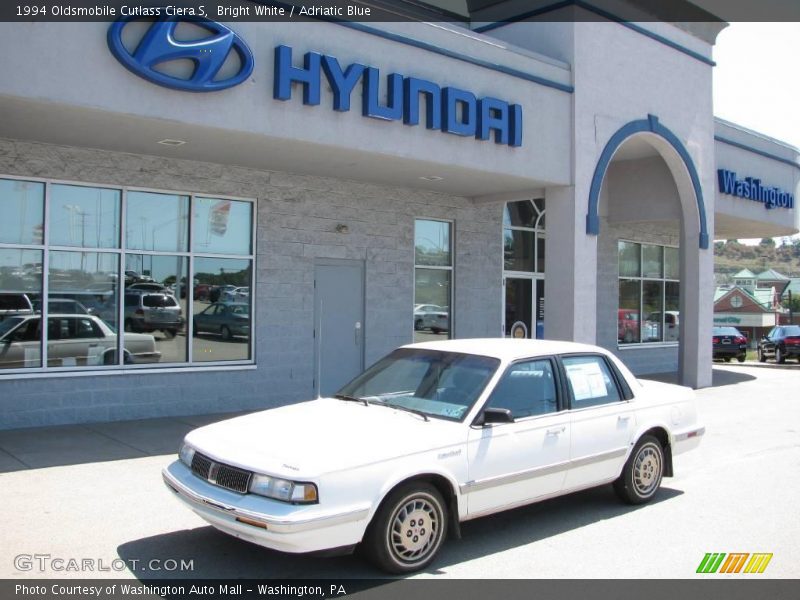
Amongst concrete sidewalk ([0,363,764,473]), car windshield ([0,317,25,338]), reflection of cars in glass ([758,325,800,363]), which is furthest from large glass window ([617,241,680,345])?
car windshield ([0,317,25,338])

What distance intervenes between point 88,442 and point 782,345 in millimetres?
24919

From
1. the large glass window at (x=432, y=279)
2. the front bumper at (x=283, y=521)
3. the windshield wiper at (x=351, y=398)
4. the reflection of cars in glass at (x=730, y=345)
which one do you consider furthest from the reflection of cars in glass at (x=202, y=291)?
the reflection of cars in glass at (x=730, y=345)

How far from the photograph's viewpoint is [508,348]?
6609 mm

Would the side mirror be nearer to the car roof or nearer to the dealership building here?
the car roof

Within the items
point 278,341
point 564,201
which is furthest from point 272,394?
point 564,201

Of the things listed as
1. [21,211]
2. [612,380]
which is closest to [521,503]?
[612,380]

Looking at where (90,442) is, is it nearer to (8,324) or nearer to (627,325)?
(8,324)

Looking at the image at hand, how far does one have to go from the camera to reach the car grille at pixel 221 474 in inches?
197

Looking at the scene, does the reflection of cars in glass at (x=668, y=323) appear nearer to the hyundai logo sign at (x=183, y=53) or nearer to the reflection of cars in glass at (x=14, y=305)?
the hyundai logo sign at (x=183, y=53)

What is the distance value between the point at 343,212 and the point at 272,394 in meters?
3.20

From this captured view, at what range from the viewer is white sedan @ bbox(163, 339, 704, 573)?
4852 mm

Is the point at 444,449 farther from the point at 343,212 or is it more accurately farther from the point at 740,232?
the point at 740,232

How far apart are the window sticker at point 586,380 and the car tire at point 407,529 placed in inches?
74.6

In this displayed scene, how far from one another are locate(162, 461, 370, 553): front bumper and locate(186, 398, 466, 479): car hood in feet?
0.68
